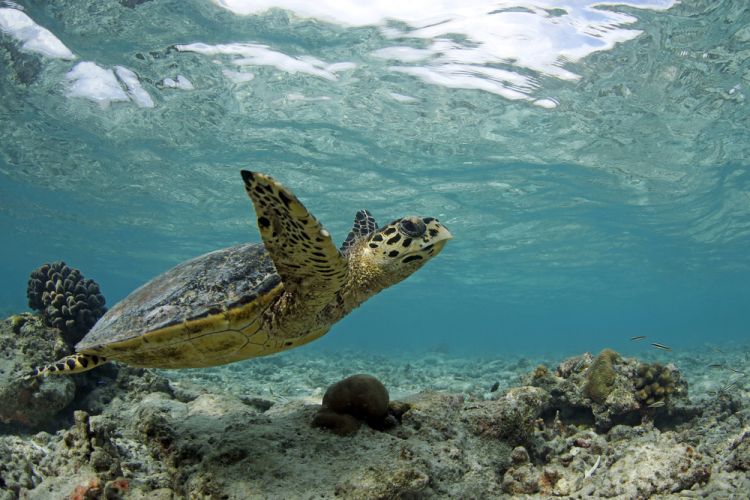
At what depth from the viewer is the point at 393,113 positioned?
1345cm

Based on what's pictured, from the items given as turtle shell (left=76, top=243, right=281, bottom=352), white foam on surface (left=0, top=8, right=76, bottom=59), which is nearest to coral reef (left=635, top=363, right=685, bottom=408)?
turtle shell (left=76, top=243, right=281, bottom=352)

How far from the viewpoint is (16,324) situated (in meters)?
6.19

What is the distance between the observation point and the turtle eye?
12.1 ft

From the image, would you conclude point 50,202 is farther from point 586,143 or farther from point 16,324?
point 586,143

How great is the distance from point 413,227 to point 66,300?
5.84m

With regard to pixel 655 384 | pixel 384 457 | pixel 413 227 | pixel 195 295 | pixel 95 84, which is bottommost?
pixel 655 384

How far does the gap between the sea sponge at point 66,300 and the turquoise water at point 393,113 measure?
6538 millimetres

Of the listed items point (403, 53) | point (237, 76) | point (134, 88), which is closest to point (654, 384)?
point (403, 53)

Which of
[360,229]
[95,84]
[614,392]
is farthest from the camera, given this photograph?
[95,84]

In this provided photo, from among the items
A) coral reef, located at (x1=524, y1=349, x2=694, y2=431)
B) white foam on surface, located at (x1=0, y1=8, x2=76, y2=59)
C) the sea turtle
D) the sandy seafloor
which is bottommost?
coral reef, located at (x1=524, y1=349, x2=694, y2=431)

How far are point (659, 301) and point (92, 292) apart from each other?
8020 centimetres

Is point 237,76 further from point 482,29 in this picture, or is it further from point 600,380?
point 600,380

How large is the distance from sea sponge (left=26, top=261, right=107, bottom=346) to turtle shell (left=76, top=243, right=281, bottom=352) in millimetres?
2574

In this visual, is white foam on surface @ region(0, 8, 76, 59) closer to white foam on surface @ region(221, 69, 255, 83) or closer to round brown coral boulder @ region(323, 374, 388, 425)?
white foam on surface @ region(221, 69, 255, 83)
